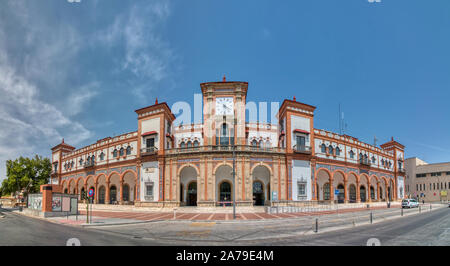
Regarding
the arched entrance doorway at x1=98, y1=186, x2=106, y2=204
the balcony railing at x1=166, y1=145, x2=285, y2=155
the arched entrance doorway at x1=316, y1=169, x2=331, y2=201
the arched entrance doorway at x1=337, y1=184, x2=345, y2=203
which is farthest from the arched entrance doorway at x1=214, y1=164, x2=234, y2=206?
the arched entrance doorway at x1=98, y1=186, x2=106, y2=204

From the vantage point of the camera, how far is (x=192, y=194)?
36156 mm

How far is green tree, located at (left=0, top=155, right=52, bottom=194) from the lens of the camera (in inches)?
1893

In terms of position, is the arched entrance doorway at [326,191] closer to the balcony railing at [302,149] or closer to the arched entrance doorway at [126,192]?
the balcony railing at [302,149]

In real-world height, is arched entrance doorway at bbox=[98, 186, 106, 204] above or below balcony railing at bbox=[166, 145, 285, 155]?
below

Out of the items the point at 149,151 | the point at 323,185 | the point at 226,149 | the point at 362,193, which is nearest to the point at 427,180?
the point at 362,193

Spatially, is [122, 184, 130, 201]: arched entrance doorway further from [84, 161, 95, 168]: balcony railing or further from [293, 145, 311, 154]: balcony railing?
[293, 145, 311, 154]: balcony railing

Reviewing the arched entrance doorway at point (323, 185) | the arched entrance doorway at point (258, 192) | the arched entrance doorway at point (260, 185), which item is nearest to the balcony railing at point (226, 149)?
the arched entrance doorway at point (260, 185)

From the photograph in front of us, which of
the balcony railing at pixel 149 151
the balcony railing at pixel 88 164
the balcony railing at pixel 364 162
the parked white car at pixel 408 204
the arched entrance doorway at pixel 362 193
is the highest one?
the balcony railing at pixel 149 151

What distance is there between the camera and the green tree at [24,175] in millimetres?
48094

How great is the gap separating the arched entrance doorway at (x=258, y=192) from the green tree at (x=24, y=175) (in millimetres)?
45832
